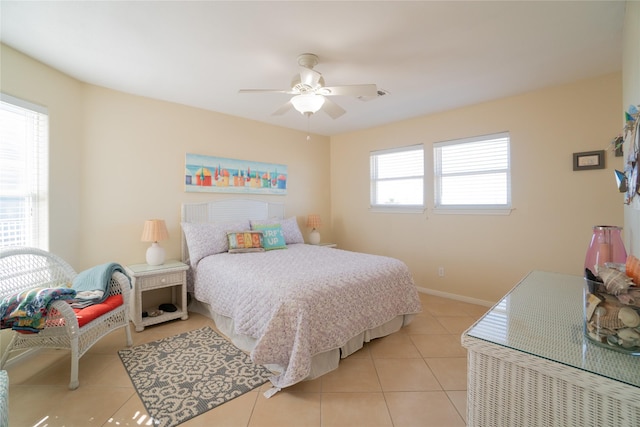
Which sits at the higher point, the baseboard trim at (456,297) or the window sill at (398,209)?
the window sill at (398,209)

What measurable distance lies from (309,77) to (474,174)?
2647 mm

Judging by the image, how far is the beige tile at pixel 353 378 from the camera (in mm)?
1927

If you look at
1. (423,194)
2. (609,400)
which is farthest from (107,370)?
(423,194)

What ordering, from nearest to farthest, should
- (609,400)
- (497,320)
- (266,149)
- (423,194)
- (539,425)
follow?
(609,400) → (539,425) → (497,320) → (423,194) → (266,149)

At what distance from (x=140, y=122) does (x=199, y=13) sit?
1892mm

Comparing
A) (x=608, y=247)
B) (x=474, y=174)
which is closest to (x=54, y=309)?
(x=608, y=247)

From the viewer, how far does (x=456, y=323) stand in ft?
9.72

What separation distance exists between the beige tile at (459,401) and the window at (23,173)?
11.5 feet

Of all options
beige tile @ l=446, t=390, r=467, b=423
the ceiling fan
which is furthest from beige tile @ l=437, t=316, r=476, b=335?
the ceiling fan

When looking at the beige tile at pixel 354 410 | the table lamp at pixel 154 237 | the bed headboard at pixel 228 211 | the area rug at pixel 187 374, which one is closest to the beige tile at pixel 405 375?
the beige tile at pixel 354 410

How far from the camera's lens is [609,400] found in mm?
773

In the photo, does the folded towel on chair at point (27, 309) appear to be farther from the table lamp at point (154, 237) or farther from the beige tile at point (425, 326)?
the beige tile at point (425, 326)

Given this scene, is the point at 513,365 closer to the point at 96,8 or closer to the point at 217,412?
the point at 217,412

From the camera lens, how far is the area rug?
5.71ft
